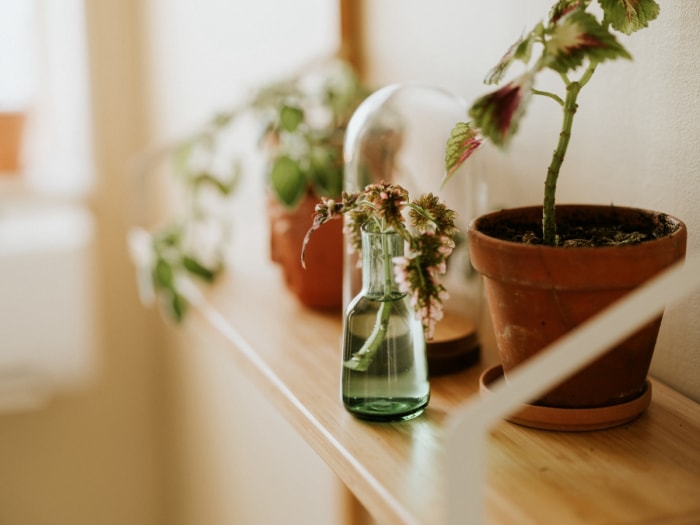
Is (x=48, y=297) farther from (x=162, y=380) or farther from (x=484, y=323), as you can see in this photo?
(x=484, y=323)

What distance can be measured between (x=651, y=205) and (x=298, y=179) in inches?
18.2

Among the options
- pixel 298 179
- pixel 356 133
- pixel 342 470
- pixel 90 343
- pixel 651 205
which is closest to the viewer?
pixel 342 470

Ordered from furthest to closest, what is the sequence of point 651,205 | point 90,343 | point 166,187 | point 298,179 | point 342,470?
point 90,343, point 166,187, point 298,179, point 651,205, point 342,470

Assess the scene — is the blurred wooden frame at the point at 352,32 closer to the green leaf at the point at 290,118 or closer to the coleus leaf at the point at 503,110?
the green leaf at the point at 290,118

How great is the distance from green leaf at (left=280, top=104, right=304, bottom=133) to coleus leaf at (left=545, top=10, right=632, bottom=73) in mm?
571

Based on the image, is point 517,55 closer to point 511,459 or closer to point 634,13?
point 634,13

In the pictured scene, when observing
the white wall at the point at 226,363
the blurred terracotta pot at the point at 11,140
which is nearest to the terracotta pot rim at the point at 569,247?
the white wall at the point at 226,363

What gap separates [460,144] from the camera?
0.67 metres

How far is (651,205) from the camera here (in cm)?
81

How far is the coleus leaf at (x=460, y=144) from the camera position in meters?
0.67

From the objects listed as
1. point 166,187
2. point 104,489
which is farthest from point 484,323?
point 104,489

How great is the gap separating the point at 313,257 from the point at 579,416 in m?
0.52

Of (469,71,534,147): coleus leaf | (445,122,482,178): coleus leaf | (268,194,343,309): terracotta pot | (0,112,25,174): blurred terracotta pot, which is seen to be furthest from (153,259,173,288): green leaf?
(0,112,25,174): blurred terracotta pot

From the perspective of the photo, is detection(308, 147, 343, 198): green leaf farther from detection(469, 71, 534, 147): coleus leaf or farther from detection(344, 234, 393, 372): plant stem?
detection(469, 71, 534, 147): coleus leaf
